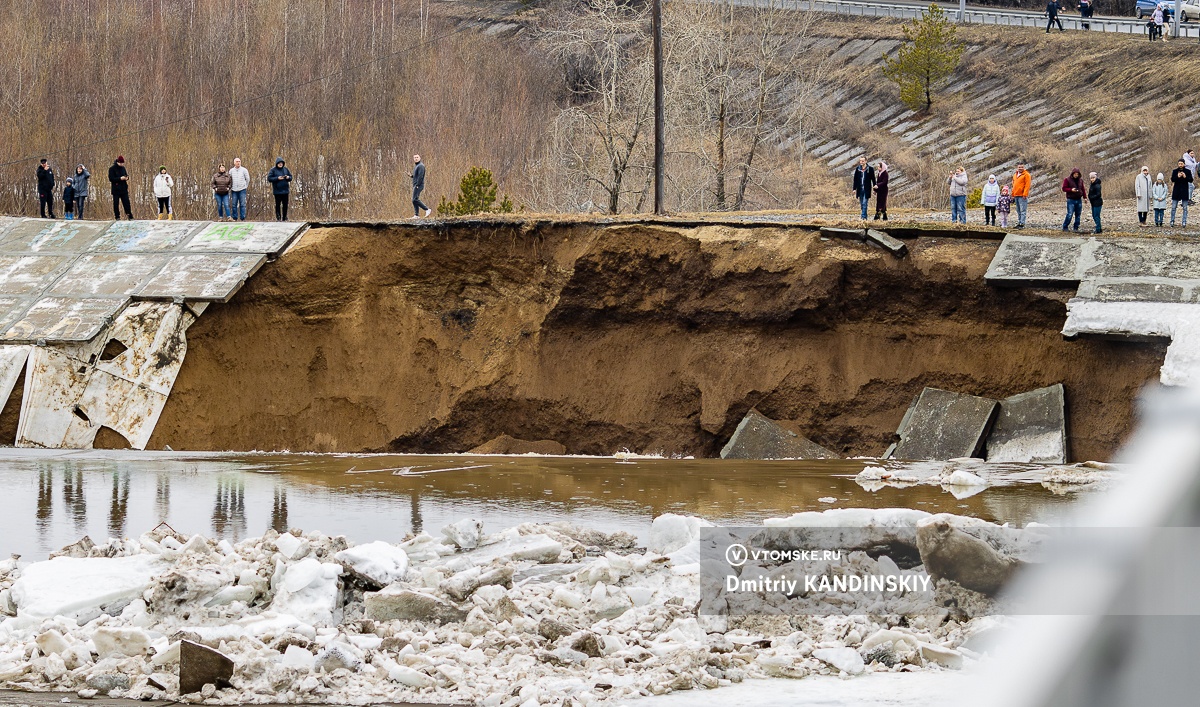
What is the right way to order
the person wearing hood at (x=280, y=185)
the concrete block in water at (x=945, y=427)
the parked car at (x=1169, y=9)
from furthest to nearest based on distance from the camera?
the parked car at (x=1169, y=9), the person wearing hood at (x=280, y=185), the concrete block in water at (x=945, y=427)

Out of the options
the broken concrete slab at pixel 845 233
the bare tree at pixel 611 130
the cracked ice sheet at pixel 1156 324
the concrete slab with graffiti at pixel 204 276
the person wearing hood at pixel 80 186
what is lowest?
the cracked ice sheet at pixel 1156 324

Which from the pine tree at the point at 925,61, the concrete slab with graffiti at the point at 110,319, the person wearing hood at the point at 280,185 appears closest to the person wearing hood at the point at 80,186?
the concrete slab with graffiti at the point at 110,319

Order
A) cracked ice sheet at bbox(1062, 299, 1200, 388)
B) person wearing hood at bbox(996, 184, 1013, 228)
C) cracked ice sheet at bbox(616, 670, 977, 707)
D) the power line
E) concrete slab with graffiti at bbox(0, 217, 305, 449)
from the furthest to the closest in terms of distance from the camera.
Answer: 1. the power line
2. person wearing hood at bbox(996, 184, 1013, 228)
3. concrete slab with graffiti at bbox(0, 217, 305, 449)
4. cracked ice sheet at bbox(1062, 299, 1200, 388)
5. cracked ice sheet at bbox(616, 670, 977, 707)

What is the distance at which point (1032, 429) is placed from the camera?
1784 cm

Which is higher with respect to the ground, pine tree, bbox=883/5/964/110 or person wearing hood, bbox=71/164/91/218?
pine tree, bbox=883/5/964/110

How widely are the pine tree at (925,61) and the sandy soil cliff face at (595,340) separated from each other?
113ft

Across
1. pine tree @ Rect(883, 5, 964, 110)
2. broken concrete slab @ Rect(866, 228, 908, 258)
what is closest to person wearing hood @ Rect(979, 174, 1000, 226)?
broken concrete slab @ Rect(866, 228, 908, 258)

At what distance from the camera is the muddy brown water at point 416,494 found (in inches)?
448

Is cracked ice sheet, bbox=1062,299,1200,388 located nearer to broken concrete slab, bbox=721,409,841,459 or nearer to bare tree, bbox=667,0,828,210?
broken concrete slab, bbox=721,409,841,459

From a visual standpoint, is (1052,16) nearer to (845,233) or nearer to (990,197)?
(990,197)

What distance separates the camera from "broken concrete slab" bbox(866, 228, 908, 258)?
20.2 metres

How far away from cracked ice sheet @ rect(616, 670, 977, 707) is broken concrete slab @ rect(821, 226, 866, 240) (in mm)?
15090

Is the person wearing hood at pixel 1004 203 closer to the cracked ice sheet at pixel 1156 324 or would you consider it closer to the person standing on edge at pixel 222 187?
the cracked ice sheet at pixel 1156 324

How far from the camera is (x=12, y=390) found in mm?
21062
